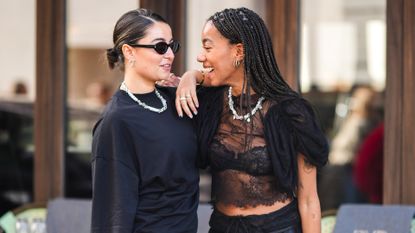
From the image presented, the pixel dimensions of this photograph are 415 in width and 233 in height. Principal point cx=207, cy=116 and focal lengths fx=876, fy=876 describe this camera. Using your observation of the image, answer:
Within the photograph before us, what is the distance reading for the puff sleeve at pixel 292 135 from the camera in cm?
276

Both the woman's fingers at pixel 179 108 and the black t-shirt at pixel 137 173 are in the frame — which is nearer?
the black t-shirt at pixel 137 173

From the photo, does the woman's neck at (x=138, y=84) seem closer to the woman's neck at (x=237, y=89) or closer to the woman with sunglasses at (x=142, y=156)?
the woman with sunglasses at (x=142, y=156)

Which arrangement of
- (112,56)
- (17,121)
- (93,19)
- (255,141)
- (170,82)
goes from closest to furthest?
(255,141), (112,56), (170,82), (93,19), (17,121)

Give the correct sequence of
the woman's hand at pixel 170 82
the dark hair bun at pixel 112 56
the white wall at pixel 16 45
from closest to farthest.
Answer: the dark hair bun at pixel 112 56 → the woman's hand at pixel 170 82 → the white wall at pixel 16 45

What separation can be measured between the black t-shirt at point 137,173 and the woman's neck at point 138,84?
0.07m

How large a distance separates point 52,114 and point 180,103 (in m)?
2.00

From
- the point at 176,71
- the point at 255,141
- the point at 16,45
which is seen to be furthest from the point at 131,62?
the point at 16,45

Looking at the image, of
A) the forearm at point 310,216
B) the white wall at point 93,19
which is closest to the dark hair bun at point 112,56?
the forearm at point 310,216

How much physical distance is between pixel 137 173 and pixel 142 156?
55mm

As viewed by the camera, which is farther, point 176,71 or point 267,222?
point 176,71

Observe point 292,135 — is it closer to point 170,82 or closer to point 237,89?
point 237,89

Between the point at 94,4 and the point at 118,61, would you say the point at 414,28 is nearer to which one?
the point at 118,61

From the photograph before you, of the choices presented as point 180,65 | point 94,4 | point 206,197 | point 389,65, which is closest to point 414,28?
point 389,65

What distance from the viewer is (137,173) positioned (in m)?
2.69
